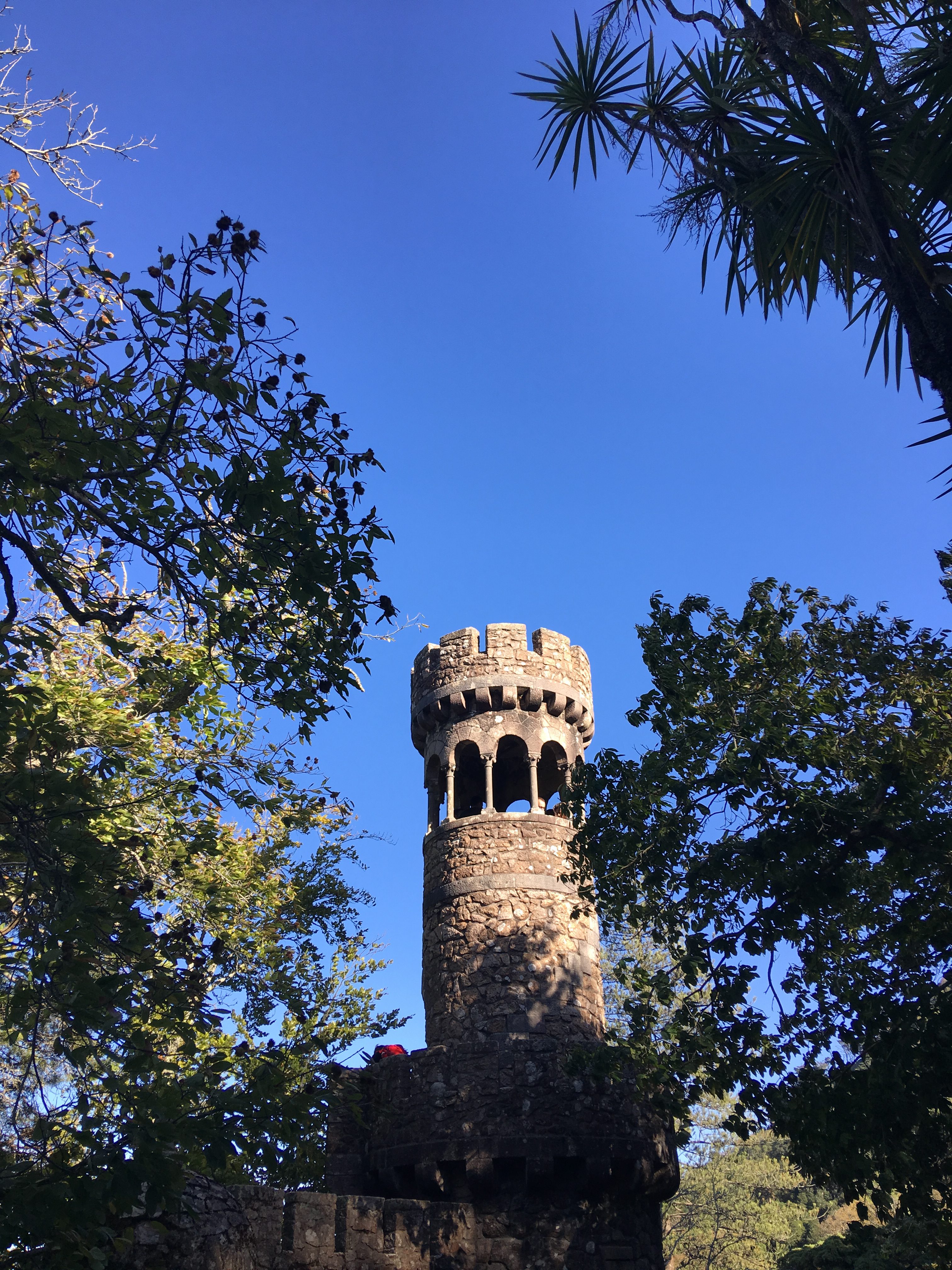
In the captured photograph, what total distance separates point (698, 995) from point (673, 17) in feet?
36.0

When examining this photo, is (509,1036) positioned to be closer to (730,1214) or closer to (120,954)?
(120,954)

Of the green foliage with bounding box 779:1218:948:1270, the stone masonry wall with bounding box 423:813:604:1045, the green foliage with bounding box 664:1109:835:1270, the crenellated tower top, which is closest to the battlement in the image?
the crenellated tower top

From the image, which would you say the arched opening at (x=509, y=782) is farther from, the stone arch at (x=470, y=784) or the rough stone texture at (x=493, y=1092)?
the rough stone texture at (x=493, y=1092)

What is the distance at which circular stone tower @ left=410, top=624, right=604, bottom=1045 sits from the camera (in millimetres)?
13672

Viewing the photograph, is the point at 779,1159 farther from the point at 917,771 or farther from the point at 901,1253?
the point at 917,771

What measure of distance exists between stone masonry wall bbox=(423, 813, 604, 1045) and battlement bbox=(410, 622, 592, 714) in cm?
240

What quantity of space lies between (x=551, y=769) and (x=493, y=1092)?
5.64 metres

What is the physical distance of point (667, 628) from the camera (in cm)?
1124

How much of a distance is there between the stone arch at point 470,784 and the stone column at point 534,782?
52.8 inches

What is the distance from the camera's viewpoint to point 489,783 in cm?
1529

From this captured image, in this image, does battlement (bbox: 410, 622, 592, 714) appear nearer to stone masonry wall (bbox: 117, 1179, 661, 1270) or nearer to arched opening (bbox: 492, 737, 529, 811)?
arched opening (bbox: 492, 737, 529, 811)

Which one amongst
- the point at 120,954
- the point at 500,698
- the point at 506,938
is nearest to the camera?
the point at 120,954

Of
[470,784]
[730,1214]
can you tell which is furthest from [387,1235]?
[730,1214]

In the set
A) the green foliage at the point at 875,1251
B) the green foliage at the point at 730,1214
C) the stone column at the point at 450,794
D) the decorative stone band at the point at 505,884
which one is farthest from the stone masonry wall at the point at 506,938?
the green foliage at the point at 730,1214
